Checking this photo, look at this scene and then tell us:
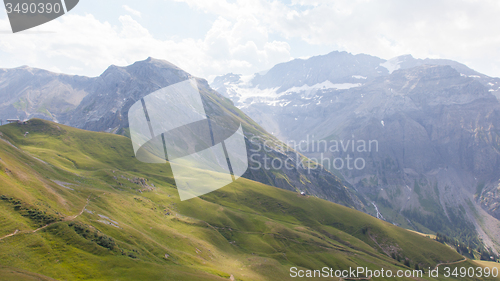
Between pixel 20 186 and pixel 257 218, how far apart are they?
8995 centimetres

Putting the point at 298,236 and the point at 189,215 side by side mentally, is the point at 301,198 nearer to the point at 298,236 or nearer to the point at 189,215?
the point at 298,236

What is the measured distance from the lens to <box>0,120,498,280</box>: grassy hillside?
46.6m

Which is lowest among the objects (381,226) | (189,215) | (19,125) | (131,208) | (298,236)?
(381,226)

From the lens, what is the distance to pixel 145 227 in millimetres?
75812

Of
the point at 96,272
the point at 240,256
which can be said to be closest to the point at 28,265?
the point at 96,272

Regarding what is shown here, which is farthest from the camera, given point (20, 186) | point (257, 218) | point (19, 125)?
point (19, 125)

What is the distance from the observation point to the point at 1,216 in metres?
45.2

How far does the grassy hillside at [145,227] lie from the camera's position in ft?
153

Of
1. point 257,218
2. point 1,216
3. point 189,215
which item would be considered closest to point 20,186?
point 1,216

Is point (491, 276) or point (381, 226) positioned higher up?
point (381, 226)

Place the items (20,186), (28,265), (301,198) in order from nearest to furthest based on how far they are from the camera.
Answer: (28,265)
(20,186)
(301,198)

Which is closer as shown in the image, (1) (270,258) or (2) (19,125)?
(1) (270,258)

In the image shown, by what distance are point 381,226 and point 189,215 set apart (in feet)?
384

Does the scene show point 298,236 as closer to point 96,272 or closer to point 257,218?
point 257,218
